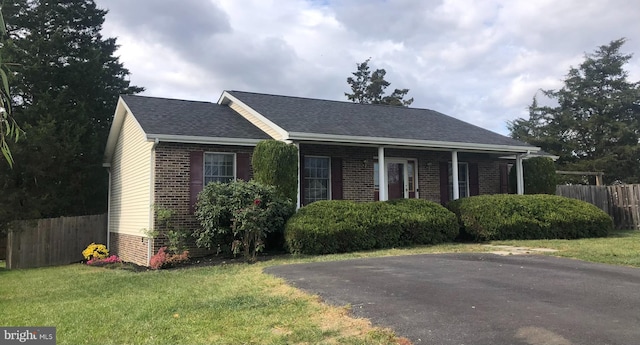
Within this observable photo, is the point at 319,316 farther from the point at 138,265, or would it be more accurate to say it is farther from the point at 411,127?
the point at 411,127

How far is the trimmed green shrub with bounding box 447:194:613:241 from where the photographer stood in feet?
42.3

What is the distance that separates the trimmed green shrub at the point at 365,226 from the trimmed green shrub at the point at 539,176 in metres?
5.11

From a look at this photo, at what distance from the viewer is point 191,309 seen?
5863 mm

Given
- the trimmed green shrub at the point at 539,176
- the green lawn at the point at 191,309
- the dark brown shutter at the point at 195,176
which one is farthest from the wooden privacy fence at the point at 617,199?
the dark brown shutter at the point at 195,176

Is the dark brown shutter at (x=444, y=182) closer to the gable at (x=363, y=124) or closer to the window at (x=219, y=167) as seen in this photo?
the gable at (x=363, y=124)

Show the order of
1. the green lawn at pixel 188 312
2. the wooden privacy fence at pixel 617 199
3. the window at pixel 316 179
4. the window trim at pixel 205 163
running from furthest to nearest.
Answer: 1. the wooden privacy fence at pixel 617 199
2. the window at pixel 316 179
3. the window trim at pixel 205 163
4. the green lawn at pixel 188 312

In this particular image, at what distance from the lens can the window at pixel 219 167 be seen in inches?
511

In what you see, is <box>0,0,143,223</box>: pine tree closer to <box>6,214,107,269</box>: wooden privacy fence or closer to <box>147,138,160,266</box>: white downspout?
<box>6,214,107,269</box>: wooden privacy fence

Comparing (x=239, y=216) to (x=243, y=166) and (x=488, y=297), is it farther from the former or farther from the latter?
(x=488, y=297)

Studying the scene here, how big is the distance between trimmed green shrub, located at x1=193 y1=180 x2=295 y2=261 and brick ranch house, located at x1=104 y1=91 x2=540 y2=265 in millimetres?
1261

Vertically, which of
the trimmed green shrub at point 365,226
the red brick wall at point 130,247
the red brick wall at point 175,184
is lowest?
the red brick wall at point 130,247

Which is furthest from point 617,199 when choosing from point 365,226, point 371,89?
point 371,89

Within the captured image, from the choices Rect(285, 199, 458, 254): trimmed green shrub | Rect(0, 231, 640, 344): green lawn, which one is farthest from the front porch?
Rect(0, 231, 640, 344): green lawn

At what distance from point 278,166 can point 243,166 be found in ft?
5.39
